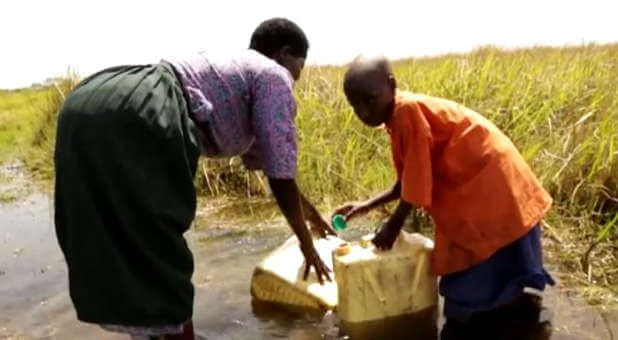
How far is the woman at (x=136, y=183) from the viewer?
220 cm

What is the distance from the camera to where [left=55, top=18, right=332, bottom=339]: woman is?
2203mm

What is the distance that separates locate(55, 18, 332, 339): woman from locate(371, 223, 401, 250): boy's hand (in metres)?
0.82

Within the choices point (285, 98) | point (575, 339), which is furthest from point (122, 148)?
point (575, 339)

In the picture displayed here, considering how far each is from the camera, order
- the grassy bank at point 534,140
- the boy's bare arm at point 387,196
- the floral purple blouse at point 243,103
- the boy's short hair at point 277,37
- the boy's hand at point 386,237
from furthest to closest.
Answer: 1. the grassy bank at point 534,140
2. the boy's bare arm at point 387,196
3. the boy's hand at point 386,237
4. the boy's short hair at point 277,37
5. the floral purple blouse at point 243,103

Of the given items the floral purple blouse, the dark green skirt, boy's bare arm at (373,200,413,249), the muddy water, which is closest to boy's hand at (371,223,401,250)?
boy's bare arm at (373,200,413,249)

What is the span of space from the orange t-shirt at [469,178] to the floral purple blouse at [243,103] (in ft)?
1.69

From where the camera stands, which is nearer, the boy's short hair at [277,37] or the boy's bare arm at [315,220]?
the boy's short hair at [277,37]

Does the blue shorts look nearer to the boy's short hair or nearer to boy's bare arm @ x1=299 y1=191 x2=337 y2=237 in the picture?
boy's bare arm @ x1=299 y1=191 x2=337 y2=237

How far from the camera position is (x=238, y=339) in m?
3.16

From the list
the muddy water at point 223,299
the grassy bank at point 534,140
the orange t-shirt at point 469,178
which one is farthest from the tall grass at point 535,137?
the orange t-shirt at point 469,178

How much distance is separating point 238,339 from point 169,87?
53.1 inches

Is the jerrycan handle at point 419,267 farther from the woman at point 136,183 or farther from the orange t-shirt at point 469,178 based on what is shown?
the woman at point 136,183

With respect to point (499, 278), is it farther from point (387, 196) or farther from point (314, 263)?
point (314, 263)

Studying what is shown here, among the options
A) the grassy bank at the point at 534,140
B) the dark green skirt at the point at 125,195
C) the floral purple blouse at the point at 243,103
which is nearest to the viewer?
the dark green skirt at the point at 125,195
